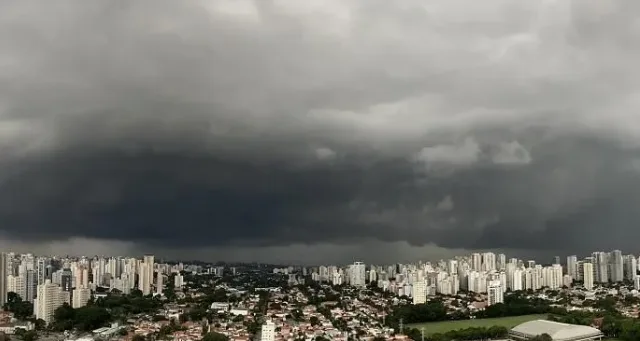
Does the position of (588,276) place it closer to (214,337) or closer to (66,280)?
(214,337)

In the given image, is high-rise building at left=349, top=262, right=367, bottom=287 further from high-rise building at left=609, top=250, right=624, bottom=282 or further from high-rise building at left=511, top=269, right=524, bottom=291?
high-rise building at left=609, top=250, right=624, bottom=282

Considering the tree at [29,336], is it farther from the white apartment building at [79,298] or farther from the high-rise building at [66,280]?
the high-rise building at [66,280]

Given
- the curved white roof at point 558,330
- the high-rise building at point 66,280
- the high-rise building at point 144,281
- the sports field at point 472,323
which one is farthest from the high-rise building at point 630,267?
the high-rise building at point 66,280

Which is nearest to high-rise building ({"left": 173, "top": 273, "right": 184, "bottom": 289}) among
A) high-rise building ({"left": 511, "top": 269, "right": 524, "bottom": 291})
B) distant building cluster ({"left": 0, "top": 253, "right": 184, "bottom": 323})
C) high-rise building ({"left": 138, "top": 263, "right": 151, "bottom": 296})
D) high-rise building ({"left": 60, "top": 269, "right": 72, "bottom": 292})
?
distant building cluster ({"left": 0, "top": 253, "right": 184, "bottom": 323})

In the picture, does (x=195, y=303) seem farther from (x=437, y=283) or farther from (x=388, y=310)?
(x=437, y=283)

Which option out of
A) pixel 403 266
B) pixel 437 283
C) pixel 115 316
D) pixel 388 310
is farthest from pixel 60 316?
pixel 403 266
